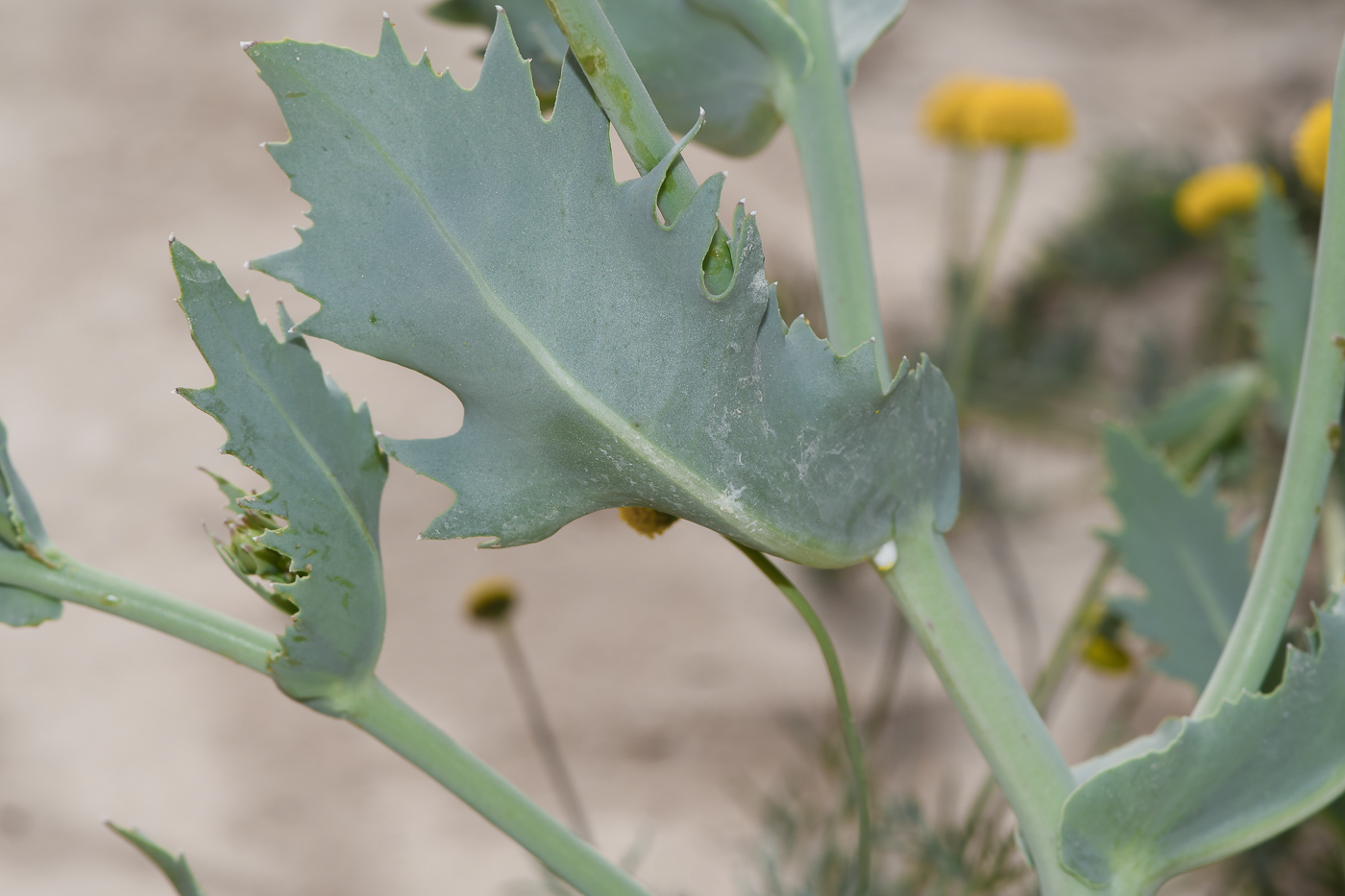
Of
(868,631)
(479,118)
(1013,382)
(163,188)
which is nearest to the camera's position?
(479,118)

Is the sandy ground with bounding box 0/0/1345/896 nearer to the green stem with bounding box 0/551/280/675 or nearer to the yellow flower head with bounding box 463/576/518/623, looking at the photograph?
the yellow flower head with bounding box 463/576/518/623

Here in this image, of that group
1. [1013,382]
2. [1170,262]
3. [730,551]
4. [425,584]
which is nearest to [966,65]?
[1170,262]

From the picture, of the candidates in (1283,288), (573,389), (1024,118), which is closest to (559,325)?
(573,389)

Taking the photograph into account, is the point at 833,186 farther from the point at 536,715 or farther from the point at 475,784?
the point at 536,715

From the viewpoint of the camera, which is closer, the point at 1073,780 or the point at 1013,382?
the point at 1073,780

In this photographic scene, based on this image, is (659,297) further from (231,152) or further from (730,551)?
(231,152)

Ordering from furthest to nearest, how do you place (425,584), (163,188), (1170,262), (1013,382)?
(1170,262)
(1013,382)
(163,188)
(425,584)

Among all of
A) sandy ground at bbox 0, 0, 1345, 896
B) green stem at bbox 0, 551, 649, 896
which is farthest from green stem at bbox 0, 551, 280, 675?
sandy ground at bbox 0, 0, 1345, 896
